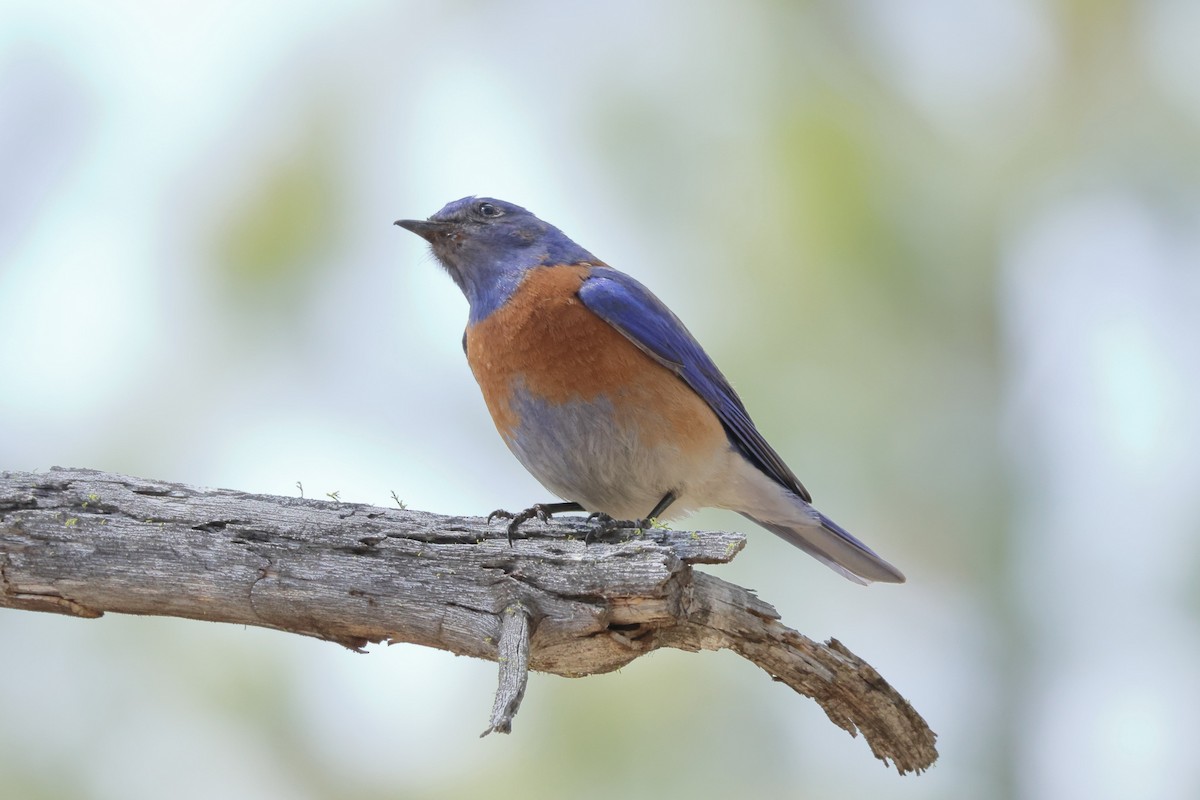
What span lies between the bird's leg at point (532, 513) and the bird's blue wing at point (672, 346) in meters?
0.71

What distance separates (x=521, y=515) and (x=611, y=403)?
2.27ft

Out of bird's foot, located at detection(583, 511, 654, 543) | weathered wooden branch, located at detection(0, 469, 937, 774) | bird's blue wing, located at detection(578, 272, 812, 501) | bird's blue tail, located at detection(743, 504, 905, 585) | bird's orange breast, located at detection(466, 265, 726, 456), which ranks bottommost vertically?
weathered wooden branch, located at detection(0, 469, 937, 774)

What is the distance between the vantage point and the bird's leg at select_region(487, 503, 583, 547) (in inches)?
152

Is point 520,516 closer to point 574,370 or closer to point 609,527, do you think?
point 609,527

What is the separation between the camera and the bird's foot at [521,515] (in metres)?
3.84

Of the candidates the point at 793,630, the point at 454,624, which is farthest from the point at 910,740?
the point at 454,624

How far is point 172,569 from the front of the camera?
374 cm

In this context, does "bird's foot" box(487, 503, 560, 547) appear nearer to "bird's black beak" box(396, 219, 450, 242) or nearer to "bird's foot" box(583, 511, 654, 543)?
"bird's foot" box(583, 511, 654, 543)

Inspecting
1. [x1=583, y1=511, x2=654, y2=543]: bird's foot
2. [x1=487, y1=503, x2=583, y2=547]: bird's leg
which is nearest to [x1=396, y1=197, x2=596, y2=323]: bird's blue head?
[x1=487, y1=503, x2=583, y2=547]: bird's leg

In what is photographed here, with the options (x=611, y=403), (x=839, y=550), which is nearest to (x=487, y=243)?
(x=611, y=403)

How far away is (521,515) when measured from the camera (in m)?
4.05

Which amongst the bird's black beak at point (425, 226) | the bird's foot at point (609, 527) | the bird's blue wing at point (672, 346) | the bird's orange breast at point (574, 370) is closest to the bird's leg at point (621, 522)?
the bird's foot at point (609, 527)

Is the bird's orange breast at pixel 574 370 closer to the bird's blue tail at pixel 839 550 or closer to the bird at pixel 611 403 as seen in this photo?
the bird at pixel 611 403

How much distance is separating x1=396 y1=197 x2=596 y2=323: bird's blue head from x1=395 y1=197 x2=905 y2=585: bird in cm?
1
